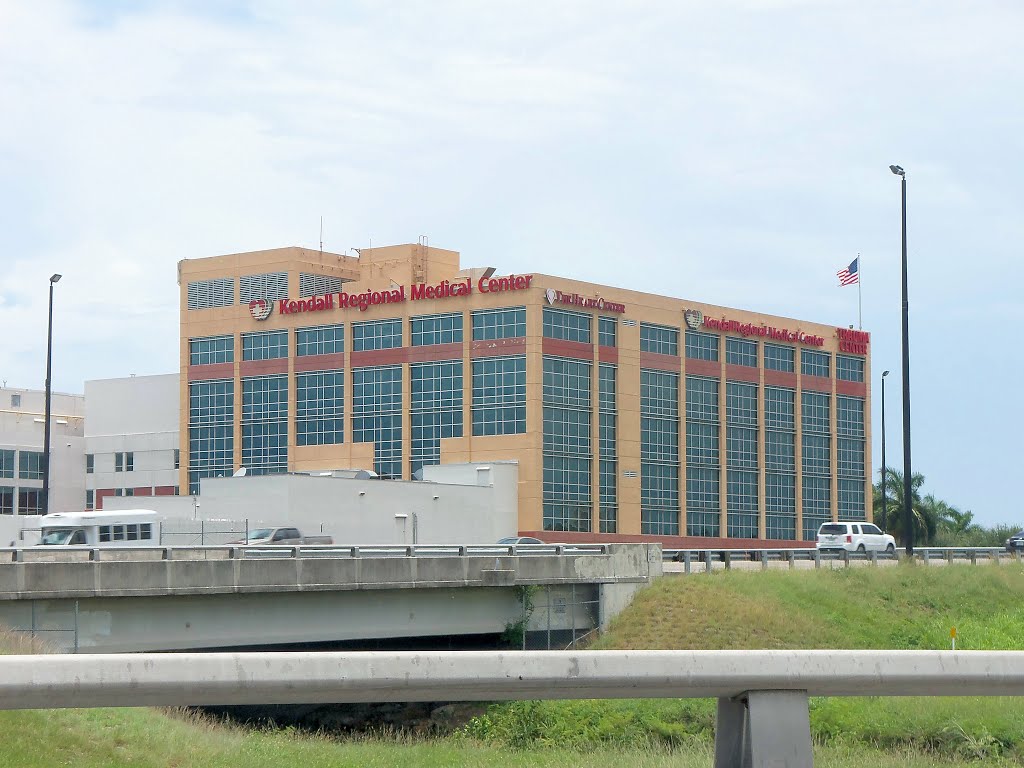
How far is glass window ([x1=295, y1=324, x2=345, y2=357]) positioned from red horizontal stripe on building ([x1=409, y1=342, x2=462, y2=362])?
Result: 16.3ft

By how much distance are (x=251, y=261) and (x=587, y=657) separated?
82802 millimetres

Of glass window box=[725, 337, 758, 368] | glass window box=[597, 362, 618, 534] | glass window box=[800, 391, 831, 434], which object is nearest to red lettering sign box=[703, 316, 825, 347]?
glass window box=[725, 337, 758, 368]

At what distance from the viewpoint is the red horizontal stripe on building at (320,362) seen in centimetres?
8200

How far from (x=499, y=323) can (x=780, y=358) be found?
22026mm

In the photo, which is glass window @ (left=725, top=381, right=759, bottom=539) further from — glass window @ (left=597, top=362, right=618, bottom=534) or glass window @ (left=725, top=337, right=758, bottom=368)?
glass window @ (left=597, top=362, right=618, bottom=534)

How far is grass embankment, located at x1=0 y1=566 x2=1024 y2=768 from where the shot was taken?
11289 mm

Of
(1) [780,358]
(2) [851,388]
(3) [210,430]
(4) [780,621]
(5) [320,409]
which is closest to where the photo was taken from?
(4) [780,621]

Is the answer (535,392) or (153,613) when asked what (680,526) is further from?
(153,613)

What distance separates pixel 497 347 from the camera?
76.4m

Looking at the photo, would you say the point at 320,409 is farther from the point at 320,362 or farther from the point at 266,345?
the point at 266,345

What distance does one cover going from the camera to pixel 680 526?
8125 cm

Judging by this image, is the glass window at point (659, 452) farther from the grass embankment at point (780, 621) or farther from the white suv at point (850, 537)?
the grass embankment at point (780, 621)

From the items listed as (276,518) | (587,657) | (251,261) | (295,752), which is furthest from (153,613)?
(251,261)

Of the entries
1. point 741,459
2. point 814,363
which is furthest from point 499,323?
point 814,363
